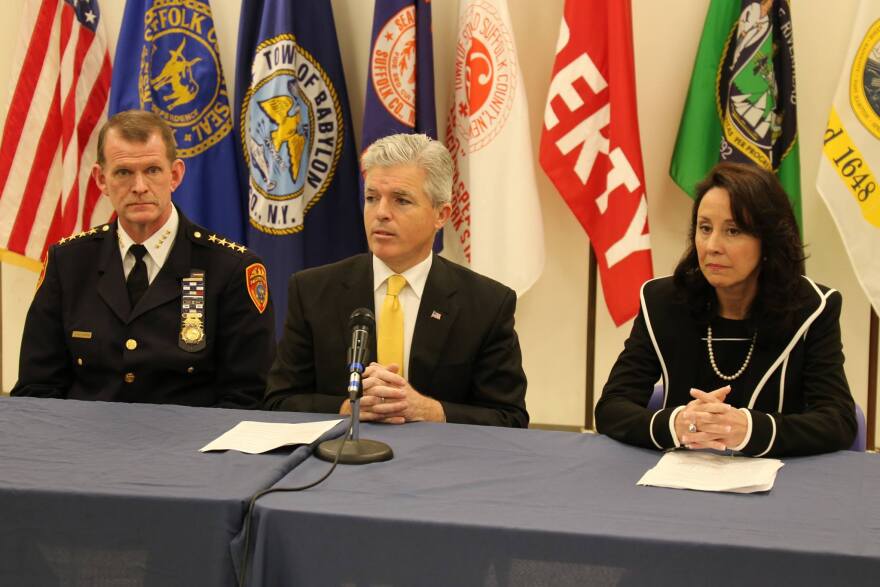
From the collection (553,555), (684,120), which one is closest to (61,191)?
(684,120)

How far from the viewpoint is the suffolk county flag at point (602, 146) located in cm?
391

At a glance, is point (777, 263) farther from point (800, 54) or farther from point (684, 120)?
point (800, 54)

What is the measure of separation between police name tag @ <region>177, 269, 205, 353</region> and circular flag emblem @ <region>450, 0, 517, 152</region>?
165 cm

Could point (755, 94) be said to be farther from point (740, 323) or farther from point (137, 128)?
point (137, 128)

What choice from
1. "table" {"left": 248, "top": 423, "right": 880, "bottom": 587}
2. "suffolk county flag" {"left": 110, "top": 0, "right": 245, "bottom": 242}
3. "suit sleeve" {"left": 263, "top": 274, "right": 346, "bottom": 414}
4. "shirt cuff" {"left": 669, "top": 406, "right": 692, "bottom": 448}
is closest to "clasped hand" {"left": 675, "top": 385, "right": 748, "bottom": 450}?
"shirt cuff" {"left": 669, "top": 406, "right": 692, "bottom": 448}

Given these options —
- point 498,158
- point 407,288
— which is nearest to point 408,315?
point 407,288

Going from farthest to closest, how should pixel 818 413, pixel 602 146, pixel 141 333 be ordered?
pixel 602 146
pixel 141 333
pixel 818 413

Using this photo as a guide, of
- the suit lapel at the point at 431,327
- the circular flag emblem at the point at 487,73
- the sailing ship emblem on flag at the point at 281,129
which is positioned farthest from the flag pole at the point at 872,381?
the sailing ship emblem on flag at the point at 281,129

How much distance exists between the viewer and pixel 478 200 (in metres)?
4.02

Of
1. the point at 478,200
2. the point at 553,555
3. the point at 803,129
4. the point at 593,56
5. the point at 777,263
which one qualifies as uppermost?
the point at 593,56

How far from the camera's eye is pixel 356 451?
183 cm

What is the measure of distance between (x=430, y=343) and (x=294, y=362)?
1.20 feet

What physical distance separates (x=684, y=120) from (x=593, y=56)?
459mm

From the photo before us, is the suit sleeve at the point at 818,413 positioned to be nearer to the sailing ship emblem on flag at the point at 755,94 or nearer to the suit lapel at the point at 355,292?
the suit lapel at the point at 355,292
